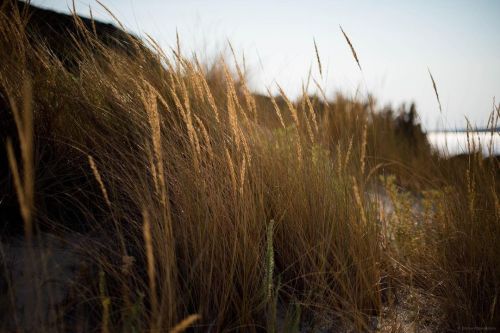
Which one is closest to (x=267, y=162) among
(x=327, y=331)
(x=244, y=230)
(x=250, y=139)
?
(x=250, y=139)

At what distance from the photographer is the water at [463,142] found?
1.53 m

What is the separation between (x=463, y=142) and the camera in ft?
5.47

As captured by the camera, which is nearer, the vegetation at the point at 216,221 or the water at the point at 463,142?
the vegetation at the point at 216,221

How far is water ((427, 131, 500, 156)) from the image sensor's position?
1532 mm

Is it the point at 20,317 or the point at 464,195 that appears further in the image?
the point at 464,195

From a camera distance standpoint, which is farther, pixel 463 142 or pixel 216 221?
pixel 463 142

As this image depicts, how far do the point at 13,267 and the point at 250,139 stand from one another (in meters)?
1.01

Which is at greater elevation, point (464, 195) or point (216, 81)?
point (216, 81)

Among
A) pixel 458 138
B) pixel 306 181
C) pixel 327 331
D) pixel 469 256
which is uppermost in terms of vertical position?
pixel 458 138

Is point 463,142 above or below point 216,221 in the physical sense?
above

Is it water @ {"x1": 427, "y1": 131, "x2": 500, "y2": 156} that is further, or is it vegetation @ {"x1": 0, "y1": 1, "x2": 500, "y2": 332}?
water @ {"x1": 427, "y1": 131, "x2": 500, "y2": 156}

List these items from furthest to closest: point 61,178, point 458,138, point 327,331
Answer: point 458,138 → point 61,178 → point 327,331

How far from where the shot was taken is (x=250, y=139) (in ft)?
5.13

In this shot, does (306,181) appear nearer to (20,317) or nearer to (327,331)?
(327,331)
